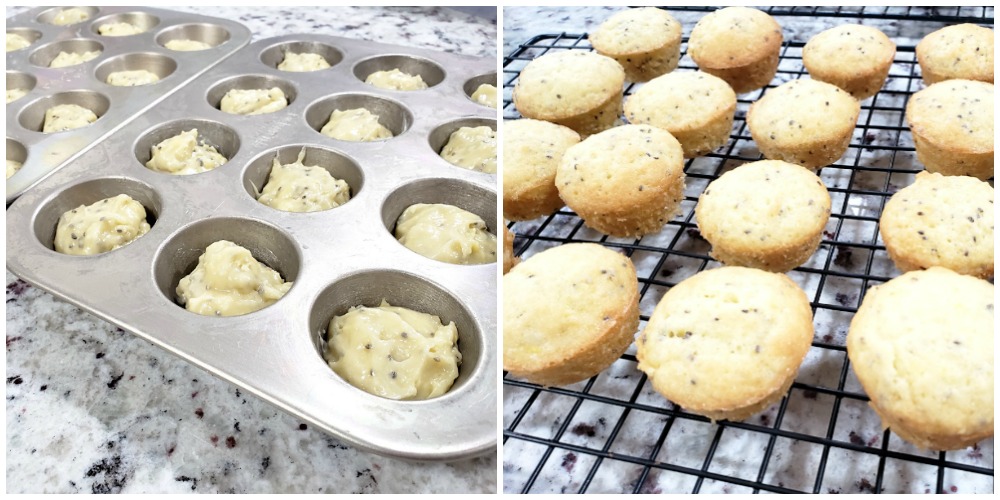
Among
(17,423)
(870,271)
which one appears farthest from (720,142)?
(17,423)

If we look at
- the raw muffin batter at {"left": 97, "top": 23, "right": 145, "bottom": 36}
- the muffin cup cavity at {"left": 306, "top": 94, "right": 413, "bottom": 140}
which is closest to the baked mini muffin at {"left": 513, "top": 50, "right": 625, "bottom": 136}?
the muffin cup cavity at {"left": 306, "top": 94, "right": 413, "bottom": 140}

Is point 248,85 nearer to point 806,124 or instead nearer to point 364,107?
point 364,107

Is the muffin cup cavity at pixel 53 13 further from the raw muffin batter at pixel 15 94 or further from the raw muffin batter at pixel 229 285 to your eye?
the raw muffin batter at pixel 229 285

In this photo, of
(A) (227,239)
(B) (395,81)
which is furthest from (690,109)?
(A) (227,239)

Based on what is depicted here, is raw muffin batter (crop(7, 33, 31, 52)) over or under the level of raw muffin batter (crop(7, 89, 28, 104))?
over

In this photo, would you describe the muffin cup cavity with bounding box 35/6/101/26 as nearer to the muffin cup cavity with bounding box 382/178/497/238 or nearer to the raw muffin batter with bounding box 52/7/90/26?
the raw muffin batter with bounding box 52/7/90/26

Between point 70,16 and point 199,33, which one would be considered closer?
point 199,33

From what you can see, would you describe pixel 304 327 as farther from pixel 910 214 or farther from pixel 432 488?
pixel 910 214
